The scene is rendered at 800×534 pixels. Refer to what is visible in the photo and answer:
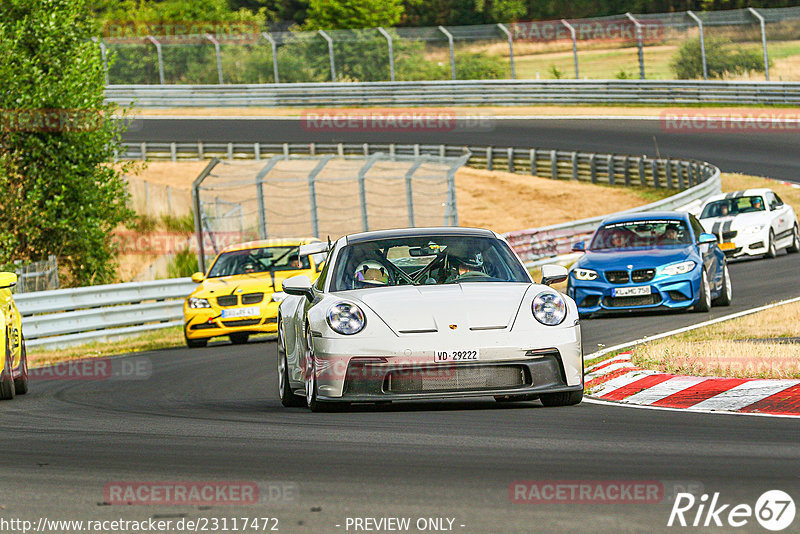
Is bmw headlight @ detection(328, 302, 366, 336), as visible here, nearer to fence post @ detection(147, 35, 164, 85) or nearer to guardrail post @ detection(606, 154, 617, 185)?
guardrail post @ detection(606, 154, 617, 185)

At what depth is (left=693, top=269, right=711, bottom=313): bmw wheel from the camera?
54.6ft

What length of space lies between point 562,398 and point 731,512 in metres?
3.72

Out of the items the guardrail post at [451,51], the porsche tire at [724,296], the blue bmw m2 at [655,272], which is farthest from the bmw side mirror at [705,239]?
the guardrail post at [451,51]

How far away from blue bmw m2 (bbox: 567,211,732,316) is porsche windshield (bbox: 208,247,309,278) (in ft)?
13.4

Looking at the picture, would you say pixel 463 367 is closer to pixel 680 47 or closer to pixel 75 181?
pixel 75 181

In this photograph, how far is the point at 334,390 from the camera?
28.4ft

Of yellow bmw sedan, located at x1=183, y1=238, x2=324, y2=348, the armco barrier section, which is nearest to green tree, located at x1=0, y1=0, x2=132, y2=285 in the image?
the armco barrier section

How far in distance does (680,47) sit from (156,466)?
149 feet

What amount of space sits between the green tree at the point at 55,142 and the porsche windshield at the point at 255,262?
8.48m

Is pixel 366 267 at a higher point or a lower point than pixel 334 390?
higher

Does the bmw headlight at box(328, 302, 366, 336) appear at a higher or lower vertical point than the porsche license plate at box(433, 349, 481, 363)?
higher

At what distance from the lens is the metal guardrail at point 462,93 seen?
4462 centimetres

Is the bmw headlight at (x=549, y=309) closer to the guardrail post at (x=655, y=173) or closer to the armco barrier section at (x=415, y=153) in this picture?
the armco barrier section at (x=415, y=153)

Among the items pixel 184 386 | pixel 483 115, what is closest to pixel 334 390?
pixel 184 386
